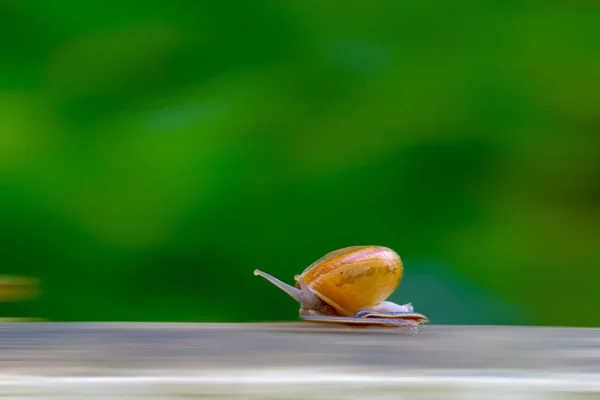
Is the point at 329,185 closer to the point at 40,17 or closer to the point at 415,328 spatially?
the point at 40,17

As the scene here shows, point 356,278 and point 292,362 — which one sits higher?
point 356,278

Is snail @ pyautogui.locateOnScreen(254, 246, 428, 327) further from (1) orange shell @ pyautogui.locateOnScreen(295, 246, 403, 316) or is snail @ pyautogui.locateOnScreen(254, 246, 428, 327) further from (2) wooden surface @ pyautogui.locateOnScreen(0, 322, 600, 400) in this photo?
(2) wooden surface @ pyautogui.locateOnScreen(0, 322, 600, 400)

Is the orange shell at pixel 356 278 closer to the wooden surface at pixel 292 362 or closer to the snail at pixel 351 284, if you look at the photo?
the snail at pixel 351 284

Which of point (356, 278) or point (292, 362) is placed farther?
point (356, 278)

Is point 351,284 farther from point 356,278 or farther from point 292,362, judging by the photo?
point 292,362

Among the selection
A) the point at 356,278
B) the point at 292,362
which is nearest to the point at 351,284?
the point at 356,278
